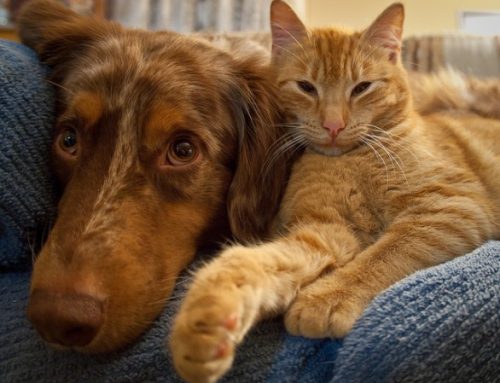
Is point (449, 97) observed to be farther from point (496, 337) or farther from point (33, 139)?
point (33, 139)

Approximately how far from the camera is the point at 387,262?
1.24 meters

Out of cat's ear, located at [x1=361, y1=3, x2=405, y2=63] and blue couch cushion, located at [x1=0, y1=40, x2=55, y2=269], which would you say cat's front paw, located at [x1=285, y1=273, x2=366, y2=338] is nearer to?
blue couch cushion, located at [x1=0, y1=40, x2=55, y2=269]

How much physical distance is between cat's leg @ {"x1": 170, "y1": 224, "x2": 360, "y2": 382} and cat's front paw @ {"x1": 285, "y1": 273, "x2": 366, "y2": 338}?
0.05 m

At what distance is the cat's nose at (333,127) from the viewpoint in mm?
1640

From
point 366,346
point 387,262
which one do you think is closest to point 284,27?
point 387,262

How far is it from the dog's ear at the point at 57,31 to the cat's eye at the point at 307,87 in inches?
25.3

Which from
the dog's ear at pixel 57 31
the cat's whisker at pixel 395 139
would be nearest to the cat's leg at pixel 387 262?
the cat's whisker at pixel 395 139

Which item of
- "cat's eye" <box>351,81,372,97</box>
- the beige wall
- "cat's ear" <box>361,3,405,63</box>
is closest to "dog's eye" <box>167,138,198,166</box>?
"cat's eye" <box>351,81,372,97</box>

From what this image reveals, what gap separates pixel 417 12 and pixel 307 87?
119 inches

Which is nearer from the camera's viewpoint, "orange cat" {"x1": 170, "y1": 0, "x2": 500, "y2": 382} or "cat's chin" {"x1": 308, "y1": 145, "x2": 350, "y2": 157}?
"orange cat" {"x1": 170, "y1": 0, "x2": 500, "y2": 382}

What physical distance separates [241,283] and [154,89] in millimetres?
623

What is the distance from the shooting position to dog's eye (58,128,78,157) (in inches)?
53.4

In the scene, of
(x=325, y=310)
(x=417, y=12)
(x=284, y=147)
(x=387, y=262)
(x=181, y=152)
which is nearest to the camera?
(x=325, y=310)

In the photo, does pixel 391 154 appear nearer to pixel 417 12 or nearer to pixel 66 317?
pixel 66 317
